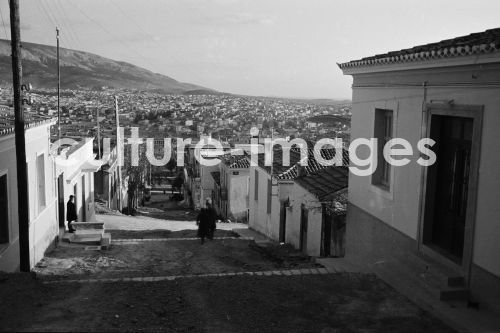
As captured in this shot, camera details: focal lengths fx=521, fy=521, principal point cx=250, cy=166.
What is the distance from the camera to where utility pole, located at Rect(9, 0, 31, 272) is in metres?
9.80

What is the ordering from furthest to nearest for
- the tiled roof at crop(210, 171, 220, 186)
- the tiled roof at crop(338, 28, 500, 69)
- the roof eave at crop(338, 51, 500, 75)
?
the tiled roof at crop(210, 171, 220, 186), the roof eave at crop(338, 51, 500, 75), the tiled roof at crop(338, 28, 500, 69)

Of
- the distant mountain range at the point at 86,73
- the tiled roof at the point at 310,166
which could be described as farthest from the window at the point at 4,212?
the distant mountain range at the point at 86,73

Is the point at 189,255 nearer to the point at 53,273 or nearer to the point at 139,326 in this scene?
the point at 53,273

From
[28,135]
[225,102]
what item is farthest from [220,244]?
[225,102]

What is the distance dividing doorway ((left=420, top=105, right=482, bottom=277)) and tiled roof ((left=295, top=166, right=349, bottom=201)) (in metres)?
5.81

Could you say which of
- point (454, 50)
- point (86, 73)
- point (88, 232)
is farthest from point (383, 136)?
point (86, 73)

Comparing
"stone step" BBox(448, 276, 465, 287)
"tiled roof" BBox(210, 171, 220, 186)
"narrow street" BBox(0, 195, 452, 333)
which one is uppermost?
"stone step" BBox(448, 276, 465, 287)

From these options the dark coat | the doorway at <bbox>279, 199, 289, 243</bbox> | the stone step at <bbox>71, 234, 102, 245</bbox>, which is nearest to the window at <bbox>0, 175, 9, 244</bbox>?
the stone step at <bbox>71, 234, 102, 245</bbox>

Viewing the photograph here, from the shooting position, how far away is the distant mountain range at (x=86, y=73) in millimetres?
61987

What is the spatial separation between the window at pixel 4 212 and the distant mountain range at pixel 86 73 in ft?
150

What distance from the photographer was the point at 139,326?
6.34m

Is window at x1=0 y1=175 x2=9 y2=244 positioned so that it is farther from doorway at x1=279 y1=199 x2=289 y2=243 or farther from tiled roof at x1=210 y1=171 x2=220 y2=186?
tiled roof at x1=210 y1=171 x2=220 y2=186

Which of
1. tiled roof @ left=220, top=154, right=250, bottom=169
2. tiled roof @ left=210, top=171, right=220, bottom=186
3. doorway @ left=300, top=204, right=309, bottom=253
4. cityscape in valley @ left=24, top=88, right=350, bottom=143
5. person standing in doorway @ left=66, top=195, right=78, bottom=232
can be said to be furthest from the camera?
tiled roof @ left=210, top=171, right=220, bottom=186

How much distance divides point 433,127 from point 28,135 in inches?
337
